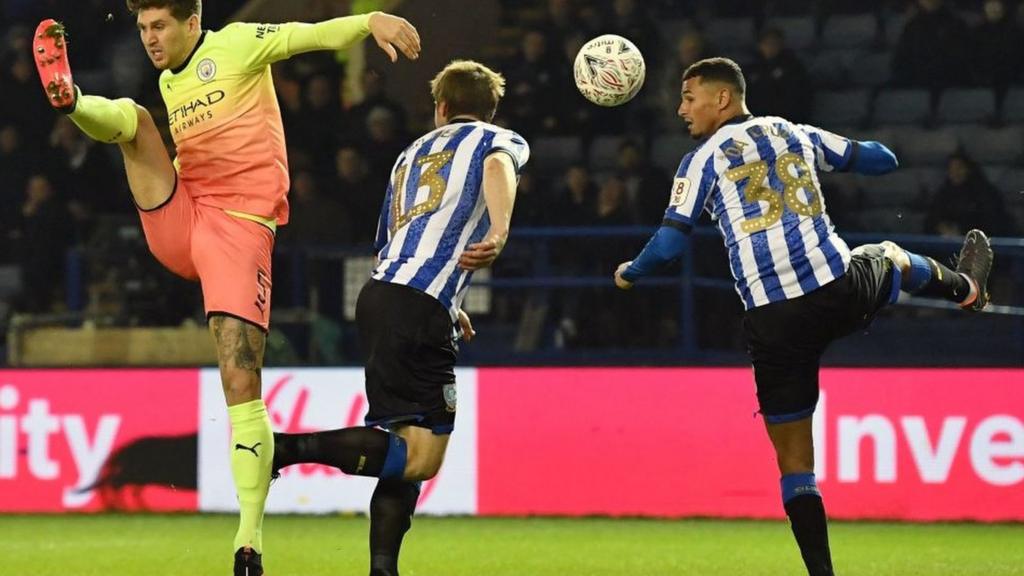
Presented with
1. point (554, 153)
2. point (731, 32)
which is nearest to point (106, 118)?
point (554, 153)

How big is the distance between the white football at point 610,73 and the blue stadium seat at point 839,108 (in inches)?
183

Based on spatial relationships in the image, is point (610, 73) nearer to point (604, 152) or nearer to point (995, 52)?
point (604, 152)

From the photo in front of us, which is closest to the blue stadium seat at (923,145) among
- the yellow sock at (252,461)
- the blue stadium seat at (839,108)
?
the blue stadium seat at (839,108)

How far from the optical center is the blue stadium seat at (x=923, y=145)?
1038 centimetres

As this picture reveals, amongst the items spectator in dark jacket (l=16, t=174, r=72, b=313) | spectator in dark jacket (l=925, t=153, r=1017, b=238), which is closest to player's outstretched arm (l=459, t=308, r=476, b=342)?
spectator in dark jacket (l=925, t=153, r=1017, b=238)

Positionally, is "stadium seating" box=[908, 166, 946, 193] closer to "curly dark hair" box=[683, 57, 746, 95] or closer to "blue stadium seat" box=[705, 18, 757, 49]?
"blue stadium seat" box=[705, 18, 757, 49]

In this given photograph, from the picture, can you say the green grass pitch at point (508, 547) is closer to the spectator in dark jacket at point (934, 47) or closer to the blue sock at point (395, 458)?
the blue sock at point (395, 458)

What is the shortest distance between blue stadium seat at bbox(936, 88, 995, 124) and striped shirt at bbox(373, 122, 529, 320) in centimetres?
561

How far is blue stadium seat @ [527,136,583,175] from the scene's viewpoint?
1060 centimetres

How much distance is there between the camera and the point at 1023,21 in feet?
34.4

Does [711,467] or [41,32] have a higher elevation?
[41,32]

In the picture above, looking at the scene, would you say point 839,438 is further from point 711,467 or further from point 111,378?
point 111,378

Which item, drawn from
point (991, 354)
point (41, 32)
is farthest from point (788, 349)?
point (991, 354)

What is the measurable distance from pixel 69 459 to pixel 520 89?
3.64m
